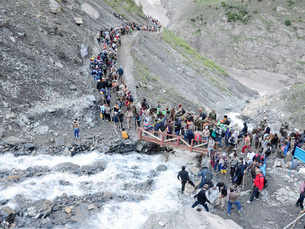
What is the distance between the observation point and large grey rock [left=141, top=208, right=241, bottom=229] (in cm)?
1288

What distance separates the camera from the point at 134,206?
1505cm

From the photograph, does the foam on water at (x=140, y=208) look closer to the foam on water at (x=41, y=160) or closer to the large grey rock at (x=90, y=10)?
the foam on water at (x=41, y=160)

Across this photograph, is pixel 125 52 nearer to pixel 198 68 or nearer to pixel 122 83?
pixel 122 83

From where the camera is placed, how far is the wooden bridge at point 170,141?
18594mm

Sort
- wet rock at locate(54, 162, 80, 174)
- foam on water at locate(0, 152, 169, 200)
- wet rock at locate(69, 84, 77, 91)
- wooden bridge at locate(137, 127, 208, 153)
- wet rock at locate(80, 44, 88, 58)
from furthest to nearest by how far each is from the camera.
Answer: wet rock at locate(80, 44, 88, 58) → wet rock at locate(69, 84, 77, 91) → wooden bridge at locate(137, 127, 208, 153) → wet rock at locate(54, 162, 80, 174) → foam on water at locate(0, 152, 169, 200)

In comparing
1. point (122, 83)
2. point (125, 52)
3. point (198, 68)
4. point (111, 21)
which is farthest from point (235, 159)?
point (111, 21)

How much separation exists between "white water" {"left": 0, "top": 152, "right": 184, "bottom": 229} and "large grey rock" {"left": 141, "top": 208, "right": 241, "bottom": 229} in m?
0.90

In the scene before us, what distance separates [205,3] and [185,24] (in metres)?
11.1

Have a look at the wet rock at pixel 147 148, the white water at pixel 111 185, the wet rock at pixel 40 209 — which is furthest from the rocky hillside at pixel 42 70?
the wet rock at pixel 40 209

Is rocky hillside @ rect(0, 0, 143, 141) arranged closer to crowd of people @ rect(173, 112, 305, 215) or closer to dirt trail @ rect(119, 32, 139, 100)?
dirt trail @ rect(119, 32, 139, 100)

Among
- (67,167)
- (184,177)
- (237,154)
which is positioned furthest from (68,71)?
(237,154)

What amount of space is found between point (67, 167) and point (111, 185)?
121 inches

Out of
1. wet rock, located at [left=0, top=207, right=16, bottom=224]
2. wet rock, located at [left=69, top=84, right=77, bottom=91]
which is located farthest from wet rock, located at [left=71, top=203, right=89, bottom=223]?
wet rock, located at [left=69, top=84, right=77, bottom=91]

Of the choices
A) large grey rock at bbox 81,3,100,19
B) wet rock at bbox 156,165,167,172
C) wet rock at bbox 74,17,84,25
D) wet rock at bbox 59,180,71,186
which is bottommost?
wet rock at bbox 59,180,71,186
